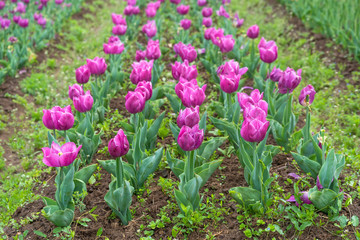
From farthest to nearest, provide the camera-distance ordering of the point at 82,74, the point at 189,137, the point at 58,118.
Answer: the point at 82,74
the point at 58,118
the point at 189,137

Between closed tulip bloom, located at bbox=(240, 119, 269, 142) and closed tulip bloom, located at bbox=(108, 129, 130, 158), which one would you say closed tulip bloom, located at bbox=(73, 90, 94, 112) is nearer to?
closed tulip bloom, located at bbox=(108, 129, 130, 158)

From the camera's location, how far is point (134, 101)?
9.92ft

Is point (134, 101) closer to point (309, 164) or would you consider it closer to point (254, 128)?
point (254, 128)

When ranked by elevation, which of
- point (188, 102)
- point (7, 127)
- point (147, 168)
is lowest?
point (7, 127)

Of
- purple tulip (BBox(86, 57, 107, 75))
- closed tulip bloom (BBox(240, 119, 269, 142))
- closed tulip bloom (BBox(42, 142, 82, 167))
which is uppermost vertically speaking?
closed tulip bloom (BBox(240, 119, 269, 142))

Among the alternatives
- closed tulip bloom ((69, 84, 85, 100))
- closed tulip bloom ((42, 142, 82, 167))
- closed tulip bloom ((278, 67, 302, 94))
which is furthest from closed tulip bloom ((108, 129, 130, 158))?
closed tulip bloom ((278, 67, 302, 94))

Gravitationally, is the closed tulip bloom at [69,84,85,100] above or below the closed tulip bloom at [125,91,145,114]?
below

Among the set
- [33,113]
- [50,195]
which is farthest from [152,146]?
[33,113]

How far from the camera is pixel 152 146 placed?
3.68m

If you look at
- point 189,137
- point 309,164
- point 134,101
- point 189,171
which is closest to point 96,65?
point 134,101

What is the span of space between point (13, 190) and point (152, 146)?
1289mm

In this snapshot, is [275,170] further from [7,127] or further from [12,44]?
[12,44]

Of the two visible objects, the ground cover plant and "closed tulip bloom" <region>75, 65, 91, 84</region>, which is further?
"closed tulip bloom" <region>75, 65, 91, 84</region>

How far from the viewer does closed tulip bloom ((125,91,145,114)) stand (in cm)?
300
